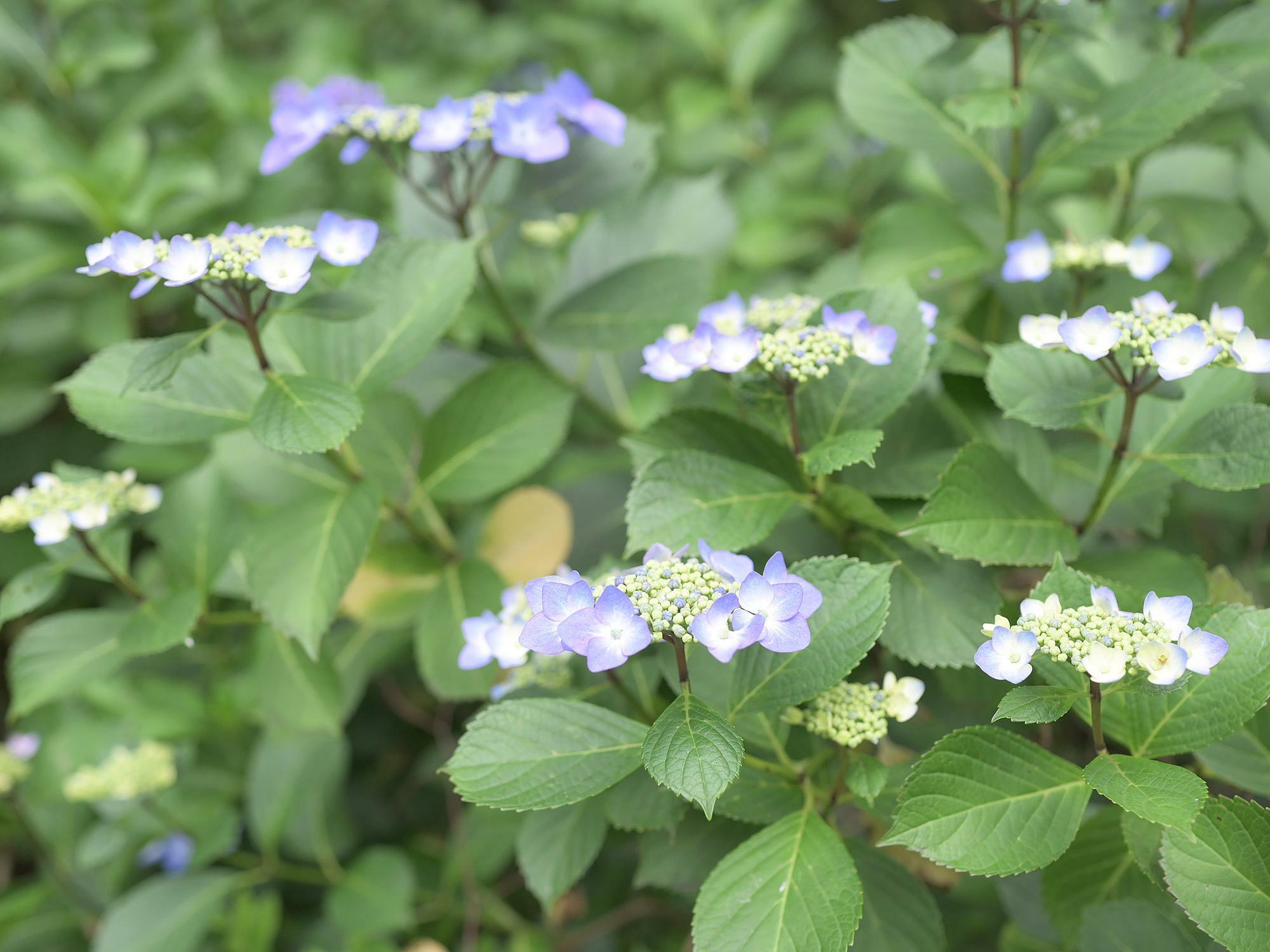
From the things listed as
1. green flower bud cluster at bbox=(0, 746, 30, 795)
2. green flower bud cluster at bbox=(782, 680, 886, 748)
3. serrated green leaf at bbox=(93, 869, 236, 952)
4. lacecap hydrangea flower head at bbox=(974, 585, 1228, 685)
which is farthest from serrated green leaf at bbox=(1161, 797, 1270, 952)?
green flower bud cluster at bbox=(0, 746, 30, 795)

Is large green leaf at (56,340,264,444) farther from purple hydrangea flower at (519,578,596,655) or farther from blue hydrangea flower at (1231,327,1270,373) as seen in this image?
blue hydrangea flower at (1231,327,1270,373)

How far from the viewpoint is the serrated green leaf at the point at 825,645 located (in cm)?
87

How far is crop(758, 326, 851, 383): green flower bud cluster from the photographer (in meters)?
0.97

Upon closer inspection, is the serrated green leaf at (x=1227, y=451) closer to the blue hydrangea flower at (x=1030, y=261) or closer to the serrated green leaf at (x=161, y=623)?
the blue hydrangea flower at (x=1030, y=261)

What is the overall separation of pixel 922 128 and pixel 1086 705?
2.74 ft

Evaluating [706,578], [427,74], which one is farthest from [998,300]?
[427,74]

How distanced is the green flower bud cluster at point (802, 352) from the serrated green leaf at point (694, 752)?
0.34m

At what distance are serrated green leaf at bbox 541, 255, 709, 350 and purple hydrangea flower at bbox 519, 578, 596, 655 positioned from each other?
668 mm

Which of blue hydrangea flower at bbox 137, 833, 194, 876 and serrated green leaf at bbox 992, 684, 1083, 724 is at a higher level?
serrated green leaf at bbox 992, 684, 1083, 724

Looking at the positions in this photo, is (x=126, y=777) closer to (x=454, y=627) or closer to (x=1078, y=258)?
(x=454, y=627)

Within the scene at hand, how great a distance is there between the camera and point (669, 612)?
791 mm

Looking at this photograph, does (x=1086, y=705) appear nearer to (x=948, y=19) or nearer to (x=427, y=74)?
(x=427, y=74)

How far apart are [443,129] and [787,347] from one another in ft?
1.84

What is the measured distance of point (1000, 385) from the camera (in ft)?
3.45
